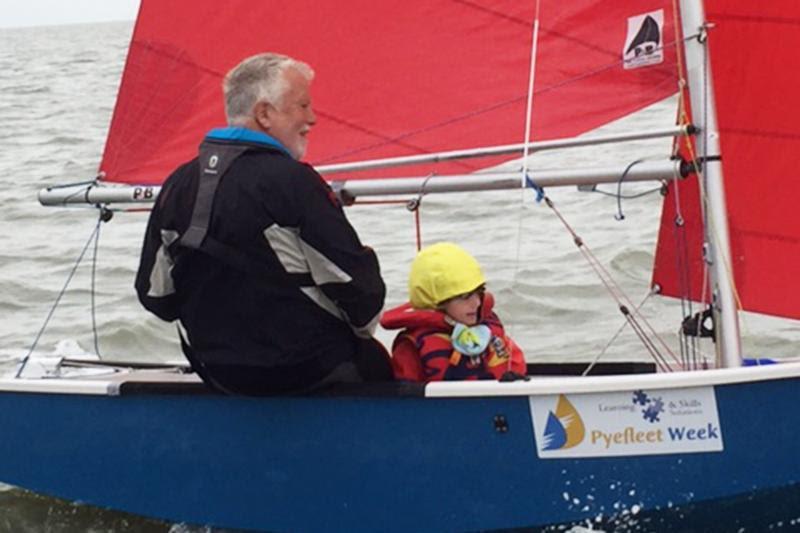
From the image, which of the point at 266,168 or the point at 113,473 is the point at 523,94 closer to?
the point at 266,168

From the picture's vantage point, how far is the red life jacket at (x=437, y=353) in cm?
388

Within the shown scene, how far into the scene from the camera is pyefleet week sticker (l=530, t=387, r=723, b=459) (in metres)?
3.56

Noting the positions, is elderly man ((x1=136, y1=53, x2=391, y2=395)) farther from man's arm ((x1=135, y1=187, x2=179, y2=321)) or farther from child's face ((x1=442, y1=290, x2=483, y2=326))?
child's face ((x1=442, y1=290, x2=483, y2=326))

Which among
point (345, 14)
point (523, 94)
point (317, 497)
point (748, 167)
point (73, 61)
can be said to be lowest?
point (317, 497)

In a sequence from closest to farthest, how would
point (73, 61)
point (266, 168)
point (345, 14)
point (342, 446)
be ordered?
1. point (266, 168)
2. point (342, 446)
3. point (345, 14)
4. point (73, 61)

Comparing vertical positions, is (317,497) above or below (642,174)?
below

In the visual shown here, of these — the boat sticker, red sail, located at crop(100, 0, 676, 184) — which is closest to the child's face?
red sail, located at crop(100, 0, 676, 184)

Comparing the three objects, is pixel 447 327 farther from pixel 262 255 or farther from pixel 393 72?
pixel 393 72

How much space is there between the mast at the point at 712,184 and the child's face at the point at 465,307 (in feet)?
1.84

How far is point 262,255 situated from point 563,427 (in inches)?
30.3

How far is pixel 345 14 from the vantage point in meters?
4.55

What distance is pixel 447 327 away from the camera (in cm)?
392

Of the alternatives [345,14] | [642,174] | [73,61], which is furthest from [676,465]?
[73,61]

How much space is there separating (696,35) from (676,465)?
41.0 inches
